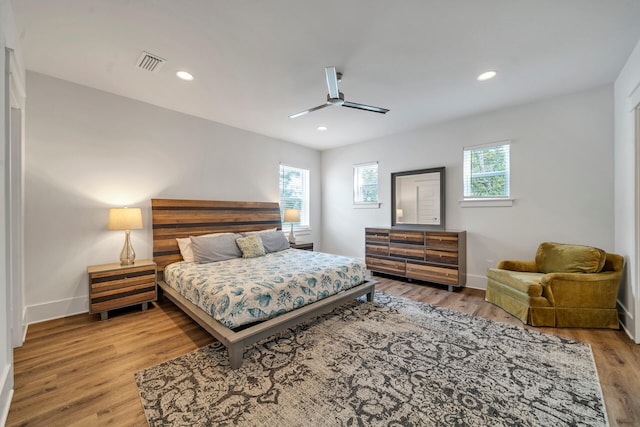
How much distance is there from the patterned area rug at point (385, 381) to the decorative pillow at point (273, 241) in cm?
179

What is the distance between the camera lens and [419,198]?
189 inches

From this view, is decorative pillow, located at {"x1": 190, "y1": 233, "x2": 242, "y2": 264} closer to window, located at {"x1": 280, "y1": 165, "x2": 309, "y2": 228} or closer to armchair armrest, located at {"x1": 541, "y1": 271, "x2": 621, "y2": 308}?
window, located at {"x1": 280, "y1": 165, "x2": 309, "y2": 228}

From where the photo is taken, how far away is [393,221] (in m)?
5.13

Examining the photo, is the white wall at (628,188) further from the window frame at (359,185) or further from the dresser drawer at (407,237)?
the window frame at (359,185)

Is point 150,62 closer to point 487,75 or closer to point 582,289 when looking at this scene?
point 487,75

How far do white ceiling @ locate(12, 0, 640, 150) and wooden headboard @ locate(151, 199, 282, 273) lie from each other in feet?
5.00

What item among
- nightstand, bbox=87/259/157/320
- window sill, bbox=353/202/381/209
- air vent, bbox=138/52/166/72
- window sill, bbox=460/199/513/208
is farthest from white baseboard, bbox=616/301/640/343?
air vent, bbox=138/52/166/72

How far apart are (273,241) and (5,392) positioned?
10.2 feet

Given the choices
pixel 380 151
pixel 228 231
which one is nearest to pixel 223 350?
pixel 228 231

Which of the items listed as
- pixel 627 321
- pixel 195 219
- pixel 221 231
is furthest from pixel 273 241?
pixel 627 321

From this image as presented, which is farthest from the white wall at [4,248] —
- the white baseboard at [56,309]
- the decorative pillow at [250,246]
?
the decorative pillow at [250,246]

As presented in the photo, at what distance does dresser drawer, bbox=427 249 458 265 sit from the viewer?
4.05 m

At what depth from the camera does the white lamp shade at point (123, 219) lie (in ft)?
10.3

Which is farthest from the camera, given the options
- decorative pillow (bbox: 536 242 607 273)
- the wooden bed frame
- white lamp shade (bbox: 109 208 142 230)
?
white lamp shade (bbox: 109 208 142 230)
